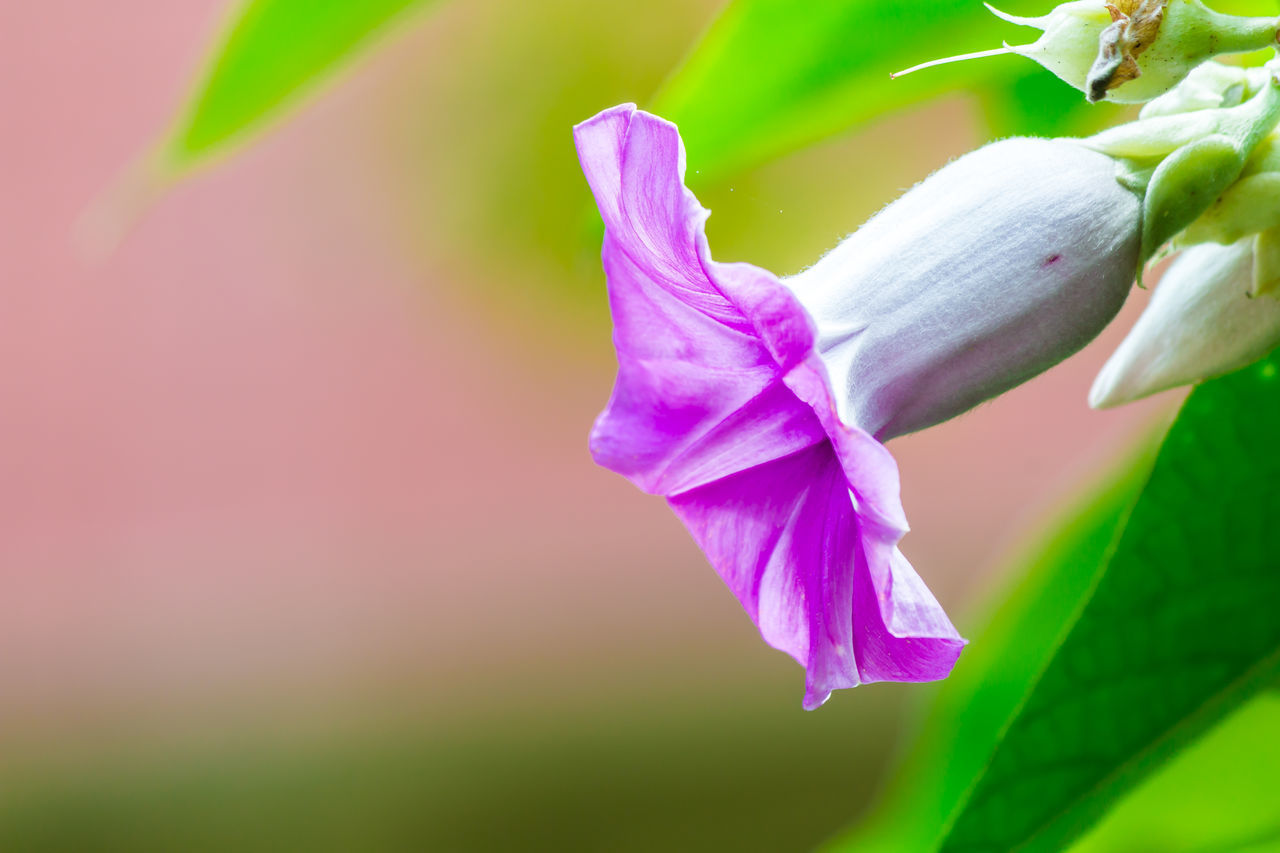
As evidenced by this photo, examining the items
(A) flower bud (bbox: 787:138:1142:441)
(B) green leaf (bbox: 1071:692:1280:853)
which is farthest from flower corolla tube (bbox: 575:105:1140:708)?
(B) green leaf (bbox: 1071:692:1280:853)

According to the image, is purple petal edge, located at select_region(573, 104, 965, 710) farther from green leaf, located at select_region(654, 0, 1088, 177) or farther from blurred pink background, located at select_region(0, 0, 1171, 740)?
blurred pink background, located at select_region(0, 0, 1171, 740)

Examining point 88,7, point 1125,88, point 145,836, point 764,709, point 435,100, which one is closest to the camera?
point 1125,88

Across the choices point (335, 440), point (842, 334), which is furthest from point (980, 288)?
point (335, 440)

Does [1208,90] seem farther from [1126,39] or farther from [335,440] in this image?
[335,440]

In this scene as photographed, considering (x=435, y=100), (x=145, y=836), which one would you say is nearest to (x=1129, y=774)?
(x=435, y=100)

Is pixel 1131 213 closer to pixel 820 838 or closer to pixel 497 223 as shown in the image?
pixel 497 223
